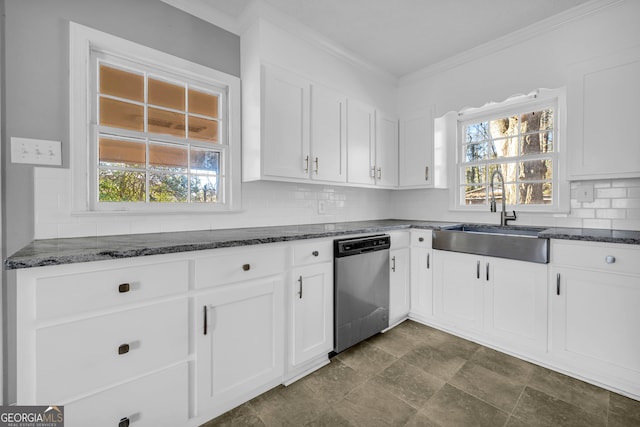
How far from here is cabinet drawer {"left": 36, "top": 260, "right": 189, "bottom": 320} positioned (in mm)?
1092

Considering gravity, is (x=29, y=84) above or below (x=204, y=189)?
above

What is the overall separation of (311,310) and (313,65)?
2.03 m

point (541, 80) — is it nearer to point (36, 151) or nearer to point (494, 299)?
point (494, 299)

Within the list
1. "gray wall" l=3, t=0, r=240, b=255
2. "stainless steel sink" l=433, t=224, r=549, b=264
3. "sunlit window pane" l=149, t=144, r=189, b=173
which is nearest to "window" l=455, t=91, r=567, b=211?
"stainless steel sink" l=433, t=224, r=549, b=264

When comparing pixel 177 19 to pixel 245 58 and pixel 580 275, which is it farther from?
pixel 580 275

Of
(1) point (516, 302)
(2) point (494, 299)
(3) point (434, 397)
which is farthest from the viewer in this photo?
(2) point (494, 299)

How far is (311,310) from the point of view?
6.45ft

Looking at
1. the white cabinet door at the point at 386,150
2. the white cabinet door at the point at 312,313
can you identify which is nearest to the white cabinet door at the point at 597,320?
the white cabinet door at the point at 312,313

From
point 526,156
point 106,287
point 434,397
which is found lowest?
point 434,397

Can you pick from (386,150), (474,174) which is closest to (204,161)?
(386,150)

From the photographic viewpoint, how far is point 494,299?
7.50 ft

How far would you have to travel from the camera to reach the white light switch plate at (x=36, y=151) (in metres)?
1.52

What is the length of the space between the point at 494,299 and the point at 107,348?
2542 millimetres

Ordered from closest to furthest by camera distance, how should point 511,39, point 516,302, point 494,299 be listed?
point 516,302 → point 494,299 → point 511,39
